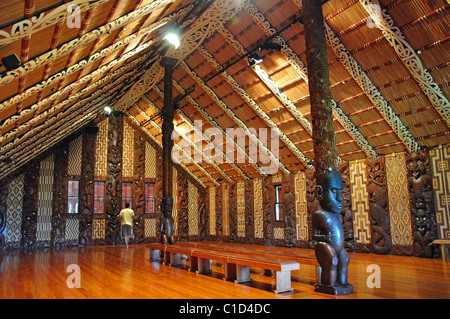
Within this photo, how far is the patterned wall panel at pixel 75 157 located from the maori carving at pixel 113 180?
3.38ft

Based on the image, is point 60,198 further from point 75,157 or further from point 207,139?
point 207,139

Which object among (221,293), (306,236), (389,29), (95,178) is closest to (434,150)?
(389,29)

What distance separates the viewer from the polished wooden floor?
13.0 ft

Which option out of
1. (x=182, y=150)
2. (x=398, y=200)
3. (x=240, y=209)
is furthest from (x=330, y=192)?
(x=182, y=150)

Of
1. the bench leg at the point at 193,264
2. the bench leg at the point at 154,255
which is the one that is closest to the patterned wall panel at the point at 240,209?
the bench leg at the point at 154,255

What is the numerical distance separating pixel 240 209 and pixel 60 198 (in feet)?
20.8

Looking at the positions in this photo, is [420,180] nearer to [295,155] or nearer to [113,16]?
[295,155]

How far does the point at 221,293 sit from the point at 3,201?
32.5 ft

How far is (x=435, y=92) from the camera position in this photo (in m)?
6.25

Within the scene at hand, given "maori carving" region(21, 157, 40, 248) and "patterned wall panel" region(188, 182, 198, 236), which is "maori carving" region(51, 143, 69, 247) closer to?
"maori carving" region(21, 157, 40, 248)

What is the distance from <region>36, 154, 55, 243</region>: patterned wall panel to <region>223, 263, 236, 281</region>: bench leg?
9.06 metres

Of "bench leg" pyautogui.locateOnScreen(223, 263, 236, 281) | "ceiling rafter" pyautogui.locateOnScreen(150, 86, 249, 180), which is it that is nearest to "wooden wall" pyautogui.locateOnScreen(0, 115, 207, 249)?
"ceiling rafter" pyautogui.locateOnScreen(150, 86, 249, 180)

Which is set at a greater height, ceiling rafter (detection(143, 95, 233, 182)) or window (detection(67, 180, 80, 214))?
ceiling rafter (detection(143, 95, 233, 182))

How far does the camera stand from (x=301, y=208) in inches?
389
